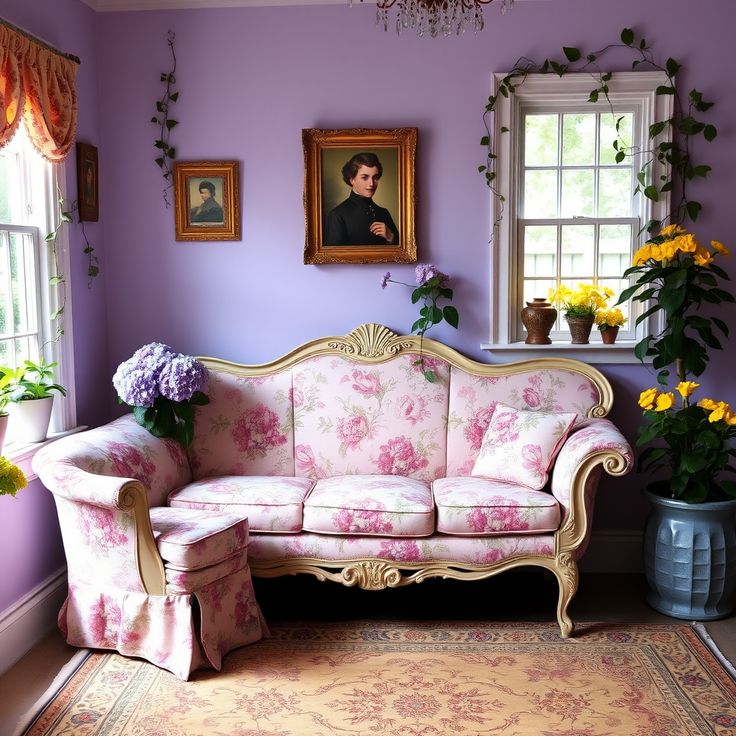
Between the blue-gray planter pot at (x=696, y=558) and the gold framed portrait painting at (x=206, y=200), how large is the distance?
241 cm

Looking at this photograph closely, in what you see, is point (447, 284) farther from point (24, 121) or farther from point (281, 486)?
point (24, 121)

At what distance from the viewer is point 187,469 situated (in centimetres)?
Answer: 388

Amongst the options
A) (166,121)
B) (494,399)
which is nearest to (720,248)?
(494,399)

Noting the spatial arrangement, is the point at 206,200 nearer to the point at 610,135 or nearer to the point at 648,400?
the point at 610,135

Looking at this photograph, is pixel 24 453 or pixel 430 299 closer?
pixel 24 453

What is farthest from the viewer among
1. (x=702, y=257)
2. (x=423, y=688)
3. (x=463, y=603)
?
(x=463, y=603)

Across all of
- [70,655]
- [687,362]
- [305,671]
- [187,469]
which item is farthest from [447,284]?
[70,655]

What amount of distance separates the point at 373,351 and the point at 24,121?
1.81 meters

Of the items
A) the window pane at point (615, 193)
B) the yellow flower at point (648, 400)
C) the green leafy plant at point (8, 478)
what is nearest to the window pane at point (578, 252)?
the window pane at point (615, 193)

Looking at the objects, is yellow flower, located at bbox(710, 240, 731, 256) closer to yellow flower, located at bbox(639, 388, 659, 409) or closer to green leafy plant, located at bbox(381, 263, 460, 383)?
yellow flower, located at bbox(639, 388, 659, 409)

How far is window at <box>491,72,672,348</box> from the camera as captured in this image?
400 centimetres

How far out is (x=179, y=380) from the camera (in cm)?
356

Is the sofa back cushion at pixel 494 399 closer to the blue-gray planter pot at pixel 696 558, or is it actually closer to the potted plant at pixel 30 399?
the blue-gray planter pot at pixel 696 558

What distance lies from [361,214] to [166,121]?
1.07 m
